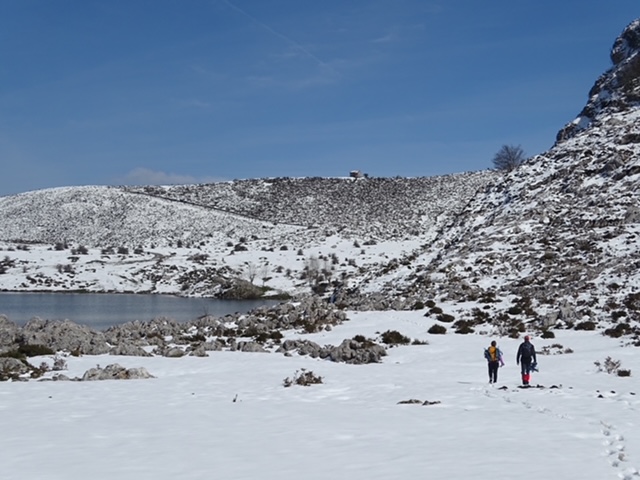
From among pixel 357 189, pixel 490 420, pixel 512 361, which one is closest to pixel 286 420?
pixel 490 420

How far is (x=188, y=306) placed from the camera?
6769 cm

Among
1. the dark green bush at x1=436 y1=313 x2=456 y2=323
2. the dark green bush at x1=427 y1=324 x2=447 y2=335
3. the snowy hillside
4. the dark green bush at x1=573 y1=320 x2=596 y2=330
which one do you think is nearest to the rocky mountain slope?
the dark green bush at x1=573 y1=320 x2=596 y2=330

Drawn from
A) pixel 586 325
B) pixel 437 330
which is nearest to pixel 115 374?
pixel 437 330

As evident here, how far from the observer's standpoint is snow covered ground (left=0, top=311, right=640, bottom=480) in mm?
9953

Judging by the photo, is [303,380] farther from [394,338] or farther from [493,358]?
[394,338]

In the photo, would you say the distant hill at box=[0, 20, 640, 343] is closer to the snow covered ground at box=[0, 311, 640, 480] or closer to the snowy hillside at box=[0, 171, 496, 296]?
the snowy hillside at box=[0, 171, 496, 296]

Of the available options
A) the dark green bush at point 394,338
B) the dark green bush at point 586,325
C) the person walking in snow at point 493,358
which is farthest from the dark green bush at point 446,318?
the person walking in snow at point 493,358

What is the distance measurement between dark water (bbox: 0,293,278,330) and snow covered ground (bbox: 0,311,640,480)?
29.2 metres

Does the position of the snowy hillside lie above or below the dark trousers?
above

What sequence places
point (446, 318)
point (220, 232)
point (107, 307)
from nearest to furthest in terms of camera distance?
point (446, 318) < point (107, 307) < point (220, 232)

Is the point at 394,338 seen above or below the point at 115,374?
above

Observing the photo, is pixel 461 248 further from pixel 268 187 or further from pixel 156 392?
pixel 268 187

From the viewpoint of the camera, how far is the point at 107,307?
64188 millimetres

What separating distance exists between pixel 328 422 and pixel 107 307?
54.8 m
